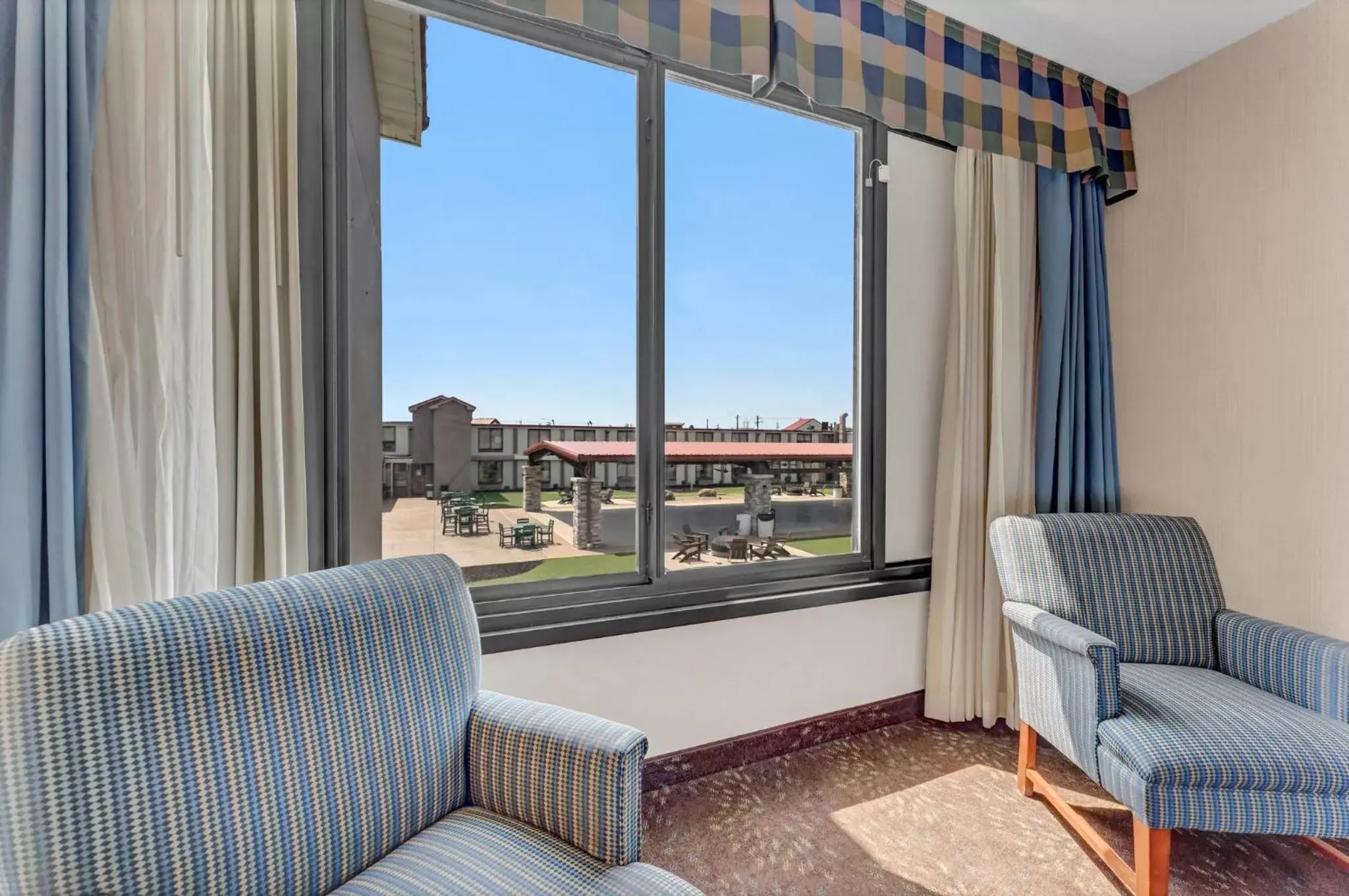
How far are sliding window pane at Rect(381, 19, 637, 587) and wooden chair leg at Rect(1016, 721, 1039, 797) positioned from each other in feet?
4.48

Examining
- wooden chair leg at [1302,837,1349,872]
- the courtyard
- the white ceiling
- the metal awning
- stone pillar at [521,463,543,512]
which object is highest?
the white ceiling

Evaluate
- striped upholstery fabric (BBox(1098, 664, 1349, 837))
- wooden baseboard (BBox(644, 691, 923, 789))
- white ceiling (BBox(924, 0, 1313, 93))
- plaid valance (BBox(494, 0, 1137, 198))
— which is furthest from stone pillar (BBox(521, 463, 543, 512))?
white ceiling (BBox(924, 0, 1313, 93))

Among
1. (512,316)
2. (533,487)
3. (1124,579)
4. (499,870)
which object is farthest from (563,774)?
(1124,579)

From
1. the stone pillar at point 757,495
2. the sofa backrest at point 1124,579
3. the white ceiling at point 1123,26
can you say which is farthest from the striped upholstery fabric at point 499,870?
the white ceiling at point 1123,26

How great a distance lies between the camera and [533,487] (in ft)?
6.05

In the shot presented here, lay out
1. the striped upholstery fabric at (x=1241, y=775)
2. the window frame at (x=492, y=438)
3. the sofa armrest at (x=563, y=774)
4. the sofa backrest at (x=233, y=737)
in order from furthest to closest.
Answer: the window frame at (x=492, y=438)
the striped upholstery fabric at (x=1241, y=775)
the sofa armrest at (x=563, y=774)
the sofa backrest at (x=233, y=737)

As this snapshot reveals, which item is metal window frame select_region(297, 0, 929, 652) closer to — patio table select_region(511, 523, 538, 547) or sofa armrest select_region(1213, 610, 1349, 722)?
patio table select_region(511, 523, 538, 547)

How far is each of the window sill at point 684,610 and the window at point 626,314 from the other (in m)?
0.01

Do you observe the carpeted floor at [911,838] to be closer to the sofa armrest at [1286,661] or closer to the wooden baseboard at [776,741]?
the wooden baseboard at [776,741]

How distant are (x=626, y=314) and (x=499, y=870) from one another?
149 centimetres

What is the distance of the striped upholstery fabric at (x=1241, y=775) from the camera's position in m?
1.25

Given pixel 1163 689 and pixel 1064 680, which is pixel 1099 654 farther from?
pixel 1163 689

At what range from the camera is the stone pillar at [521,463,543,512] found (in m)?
1.83

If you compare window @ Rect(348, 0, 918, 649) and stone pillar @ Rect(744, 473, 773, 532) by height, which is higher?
window @ Rect(348, 0, 918, 649)
